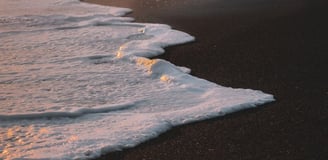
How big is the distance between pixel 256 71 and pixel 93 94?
6.99ft

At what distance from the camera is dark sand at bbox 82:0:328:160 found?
13.0 feet

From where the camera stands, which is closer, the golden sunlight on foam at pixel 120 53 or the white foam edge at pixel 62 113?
the white foam edge at pixel 62 113

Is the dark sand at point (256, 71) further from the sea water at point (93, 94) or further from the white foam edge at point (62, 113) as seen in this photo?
the white foam edge at point (62, 113)

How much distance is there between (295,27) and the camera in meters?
8.46

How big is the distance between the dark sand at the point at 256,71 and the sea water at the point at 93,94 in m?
0.24

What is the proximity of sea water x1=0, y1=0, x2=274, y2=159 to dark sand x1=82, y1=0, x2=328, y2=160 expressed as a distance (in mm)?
238

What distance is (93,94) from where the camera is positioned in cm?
541

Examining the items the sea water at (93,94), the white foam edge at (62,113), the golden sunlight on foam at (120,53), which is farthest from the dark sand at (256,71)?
the white foam edge at (62,113)

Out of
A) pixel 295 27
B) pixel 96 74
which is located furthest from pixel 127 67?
pixel 295 27

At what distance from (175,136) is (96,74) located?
2.23 meters

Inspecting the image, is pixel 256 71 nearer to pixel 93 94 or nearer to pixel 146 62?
pixel 146 62

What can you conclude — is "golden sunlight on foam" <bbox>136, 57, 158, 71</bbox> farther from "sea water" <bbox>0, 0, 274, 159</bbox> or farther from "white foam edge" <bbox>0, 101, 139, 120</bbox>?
"white foam edge" <bbox>0, 101, 139, 120</bbox>

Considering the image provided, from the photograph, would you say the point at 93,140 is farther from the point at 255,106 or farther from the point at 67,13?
the point at 67,13

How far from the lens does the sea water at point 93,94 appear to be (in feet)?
13.9
